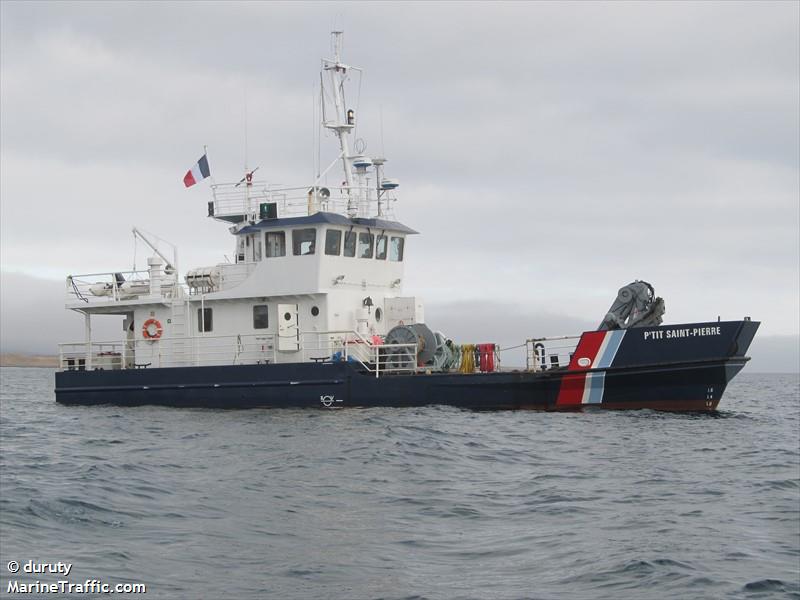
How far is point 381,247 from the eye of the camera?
2373 cm

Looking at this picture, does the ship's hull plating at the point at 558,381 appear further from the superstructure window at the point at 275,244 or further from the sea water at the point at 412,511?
the superstructure window at the point at 275,244

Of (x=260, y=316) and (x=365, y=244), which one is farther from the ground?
(x=365, y=244)

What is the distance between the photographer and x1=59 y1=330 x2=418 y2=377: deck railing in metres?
21.3

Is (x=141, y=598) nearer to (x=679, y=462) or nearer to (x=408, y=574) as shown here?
(x=408, y=574)

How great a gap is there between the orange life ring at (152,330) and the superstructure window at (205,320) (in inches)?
46.4

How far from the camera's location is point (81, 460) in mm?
14172

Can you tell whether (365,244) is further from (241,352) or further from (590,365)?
(590,365)

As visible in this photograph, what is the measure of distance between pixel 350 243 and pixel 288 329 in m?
2.52

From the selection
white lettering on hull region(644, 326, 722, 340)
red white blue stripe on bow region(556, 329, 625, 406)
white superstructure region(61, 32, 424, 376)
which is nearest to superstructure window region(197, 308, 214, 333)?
white superstructure region(61, 32, 424, 376)

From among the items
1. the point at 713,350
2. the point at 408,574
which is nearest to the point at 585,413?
the point at 713,350

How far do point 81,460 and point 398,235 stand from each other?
11504 mm

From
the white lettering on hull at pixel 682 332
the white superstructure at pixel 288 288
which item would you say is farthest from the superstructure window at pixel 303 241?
the white lettering on hull at pixel 682 332

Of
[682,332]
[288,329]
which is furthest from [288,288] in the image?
[682,332]

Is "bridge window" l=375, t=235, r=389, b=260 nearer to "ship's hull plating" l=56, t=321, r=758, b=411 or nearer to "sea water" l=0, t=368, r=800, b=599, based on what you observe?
"ship's hull plating" l=56, t=321, r=758, b=411
